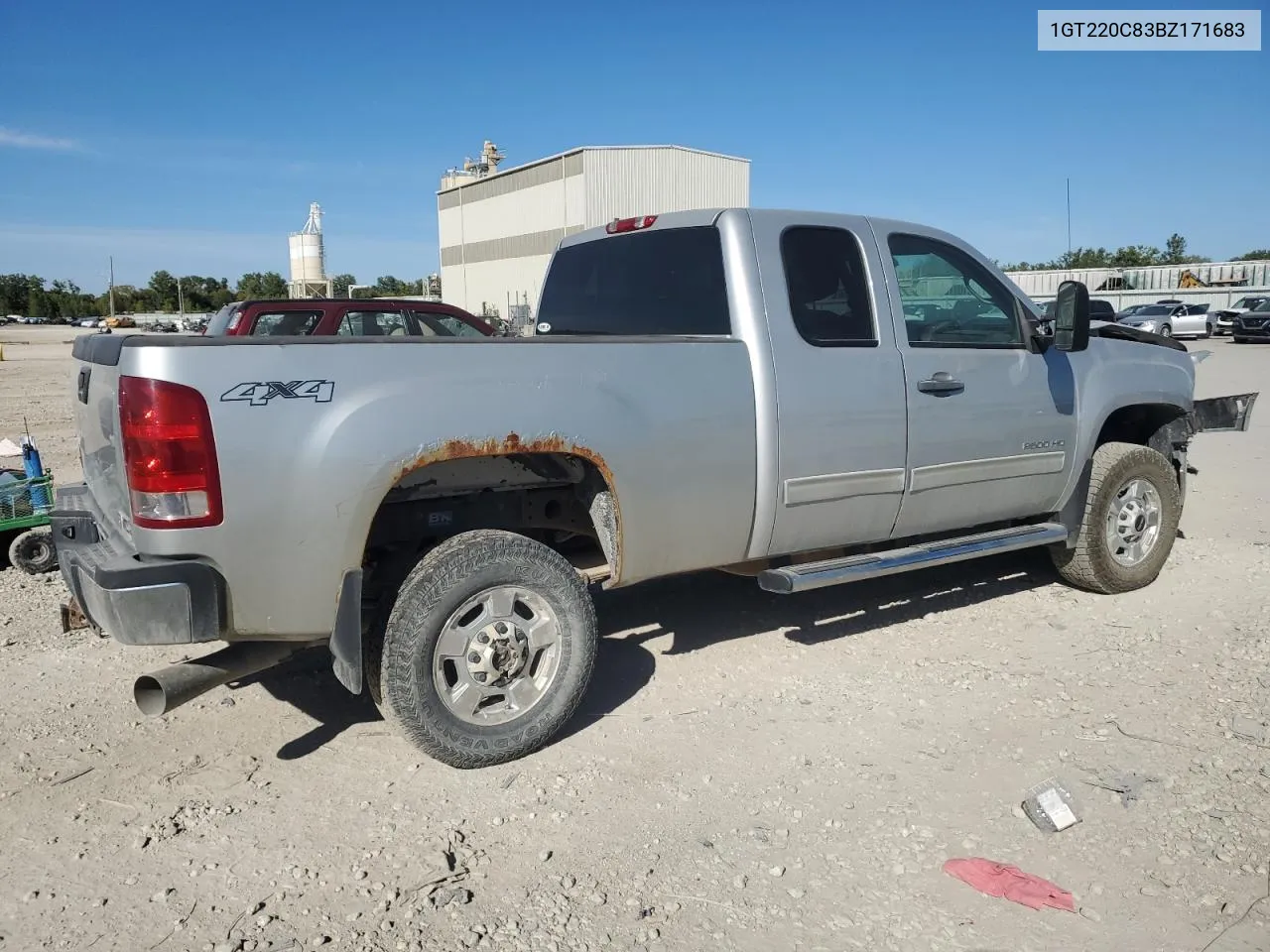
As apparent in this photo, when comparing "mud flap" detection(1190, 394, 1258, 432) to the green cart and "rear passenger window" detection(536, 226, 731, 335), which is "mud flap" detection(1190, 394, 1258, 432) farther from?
the green cart

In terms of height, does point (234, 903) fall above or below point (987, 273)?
below

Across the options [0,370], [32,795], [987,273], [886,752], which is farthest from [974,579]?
[0,370]

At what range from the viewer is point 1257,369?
22.2 m

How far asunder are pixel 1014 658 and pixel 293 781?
3.33 meters

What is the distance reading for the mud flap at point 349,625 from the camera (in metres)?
3.37

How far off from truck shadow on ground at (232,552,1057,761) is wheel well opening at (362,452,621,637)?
0.61 meters

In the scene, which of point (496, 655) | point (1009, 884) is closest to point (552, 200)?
point (496, 655)

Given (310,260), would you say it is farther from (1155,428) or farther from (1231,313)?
(1155,428)

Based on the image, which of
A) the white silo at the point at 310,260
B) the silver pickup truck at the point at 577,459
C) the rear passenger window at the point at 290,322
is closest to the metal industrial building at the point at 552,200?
the white silo at the point at 310,260

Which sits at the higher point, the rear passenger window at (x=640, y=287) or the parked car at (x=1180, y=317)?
the parked car at (x=1180, y=317)

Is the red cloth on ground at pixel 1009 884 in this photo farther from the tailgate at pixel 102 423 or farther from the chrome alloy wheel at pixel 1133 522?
the chrome alloy wheel at pixel 1133 522

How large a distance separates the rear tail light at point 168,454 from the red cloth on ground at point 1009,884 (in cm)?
257

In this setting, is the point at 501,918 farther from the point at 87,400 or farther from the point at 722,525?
the point at 87,400

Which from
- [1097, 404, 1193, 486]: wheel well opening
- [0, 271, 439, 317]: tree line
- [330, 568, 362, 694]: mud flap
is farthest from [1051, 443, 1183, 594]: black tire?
[0, 271, 439, 317]: tree line
